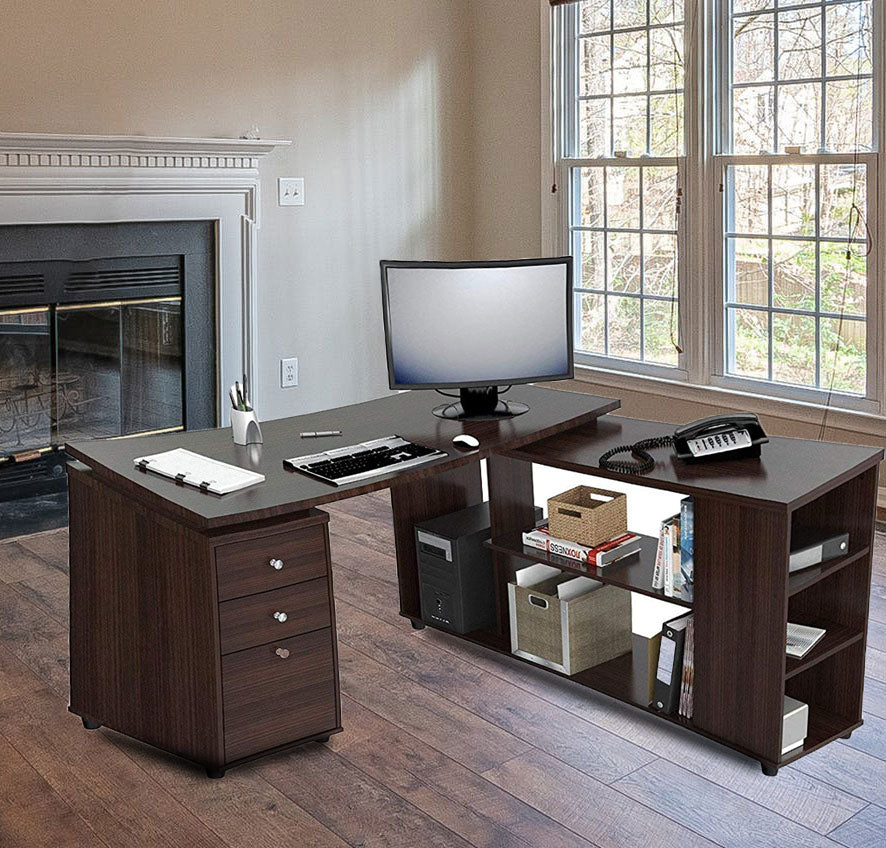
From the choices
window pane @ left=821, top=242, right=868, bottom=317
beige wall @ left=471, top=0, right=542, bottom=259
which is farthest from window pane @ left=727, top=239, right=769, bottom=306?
beige wall @ left=471, top=0, right=542, bottom=259

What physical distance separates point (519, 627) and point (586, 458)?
22.6 inches

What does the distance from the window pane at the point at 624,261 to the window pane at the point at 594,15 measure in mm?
939

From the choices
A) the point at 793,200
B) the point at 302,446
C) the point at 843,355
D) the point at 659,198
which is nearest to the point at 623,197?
the point at 659,198

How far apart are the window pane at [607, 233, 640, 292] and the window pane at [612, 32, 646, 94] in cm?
65

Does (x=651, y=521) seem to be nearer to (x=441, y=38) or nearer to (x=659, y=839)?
(x=659, y=839)

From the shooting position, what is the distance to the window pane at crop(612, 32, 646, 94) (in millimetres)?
5043

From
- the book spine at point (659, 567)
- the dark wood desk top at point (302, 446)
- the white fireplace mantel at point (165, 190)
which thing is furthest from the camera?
the white fireplace mantel at point (165, 190)

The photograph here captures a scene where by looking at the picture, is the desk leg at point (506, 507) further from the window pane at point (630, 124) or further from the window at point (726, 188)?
the window pane at point (630, 124)

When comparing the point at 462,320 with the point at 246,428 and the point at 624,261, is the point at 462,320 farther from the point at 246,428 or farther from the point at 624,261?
the point at 624,261

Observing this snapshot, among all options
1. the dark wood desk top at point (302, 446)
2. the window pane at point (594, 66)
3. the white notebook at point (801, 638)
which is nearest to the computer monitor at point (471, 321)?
the dark wood desk top at point (302, 446)

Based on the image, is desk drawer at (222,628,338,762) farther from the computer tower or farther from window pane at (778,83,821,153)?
window pane at (778,83,821,153)

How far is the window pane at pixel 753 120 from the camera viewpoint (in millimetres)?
4617

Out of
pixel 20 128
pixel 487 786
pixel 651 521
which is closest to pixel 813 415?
pixel 651 521

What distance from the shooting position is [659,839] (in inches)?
90.7
